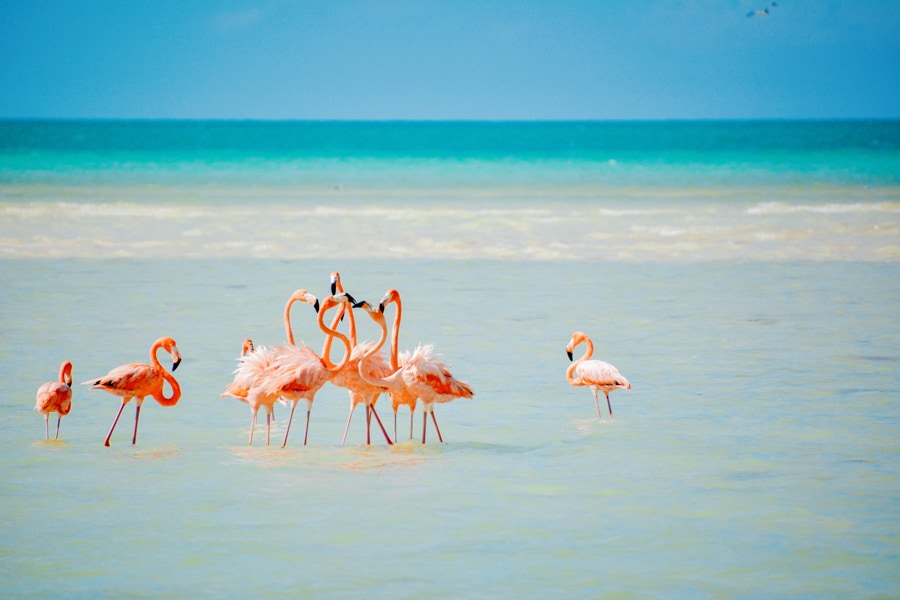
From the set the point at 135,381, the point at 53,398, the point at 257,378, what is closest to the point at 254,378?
the point at 257,378

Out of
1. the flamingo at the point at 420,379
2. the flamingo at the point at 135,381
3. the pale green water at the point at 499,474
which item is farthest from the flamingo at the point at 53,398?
the flamingo at the point at 420,379

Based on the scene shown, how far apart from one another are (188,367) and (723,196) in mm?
24611

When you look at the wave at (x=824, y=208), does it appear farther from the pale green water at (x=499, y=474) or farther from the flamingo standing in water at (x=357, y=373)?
the flamingo standing in water at (x=357, y=373)

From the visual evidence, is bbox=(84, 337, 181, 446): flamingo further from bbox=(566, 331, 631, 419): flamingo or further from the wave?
the wave

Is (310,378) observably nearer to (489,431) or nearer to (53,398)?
(489,431)

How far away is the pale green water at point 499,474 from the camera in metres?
5.04

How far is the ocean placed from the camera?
5.13 m

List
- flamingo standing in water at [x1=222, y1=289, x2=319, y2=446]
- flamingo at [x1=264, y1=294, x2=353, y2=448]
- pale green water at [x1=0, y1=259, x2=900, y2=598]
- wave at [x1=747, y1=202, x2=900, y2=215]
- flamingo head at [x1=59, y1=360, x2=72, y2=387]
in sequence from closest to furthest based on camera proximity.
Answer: pale green water at [x1=0, y1=259, x2=900, y2=598], flamingo at [x1=264, y1=294, x2=353, y2=448], flamingo standing in water at [x1=222, y1=289, x2=319, y2=446], flamingo head at [x1=59, y1=360, x2=72, y2=387], wave at [x1=747, y1=202, x2=900, y2=215]

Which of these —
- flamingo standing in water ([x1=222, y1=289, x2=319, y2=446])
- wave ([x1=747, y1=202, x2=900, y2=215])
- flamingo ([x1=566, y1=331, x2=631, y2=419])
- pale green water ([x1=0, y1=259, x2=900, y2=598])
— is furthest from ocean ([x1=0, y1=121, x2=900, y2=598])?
wave ([x1=747, y1=202, x2=900, y2=215])

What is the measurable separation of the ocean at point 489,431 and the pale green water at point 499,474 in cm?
2

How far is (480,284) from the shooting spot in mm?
14336

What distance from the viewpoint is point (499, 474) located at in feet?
21.2

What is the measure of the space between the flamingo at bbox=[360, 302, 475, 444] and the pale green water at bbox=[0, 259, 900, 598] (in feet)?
1.17

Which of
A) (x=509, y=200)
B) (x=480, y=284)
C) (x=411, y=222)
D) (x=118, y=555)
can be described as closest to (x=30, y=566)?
(x=118, y=555)
